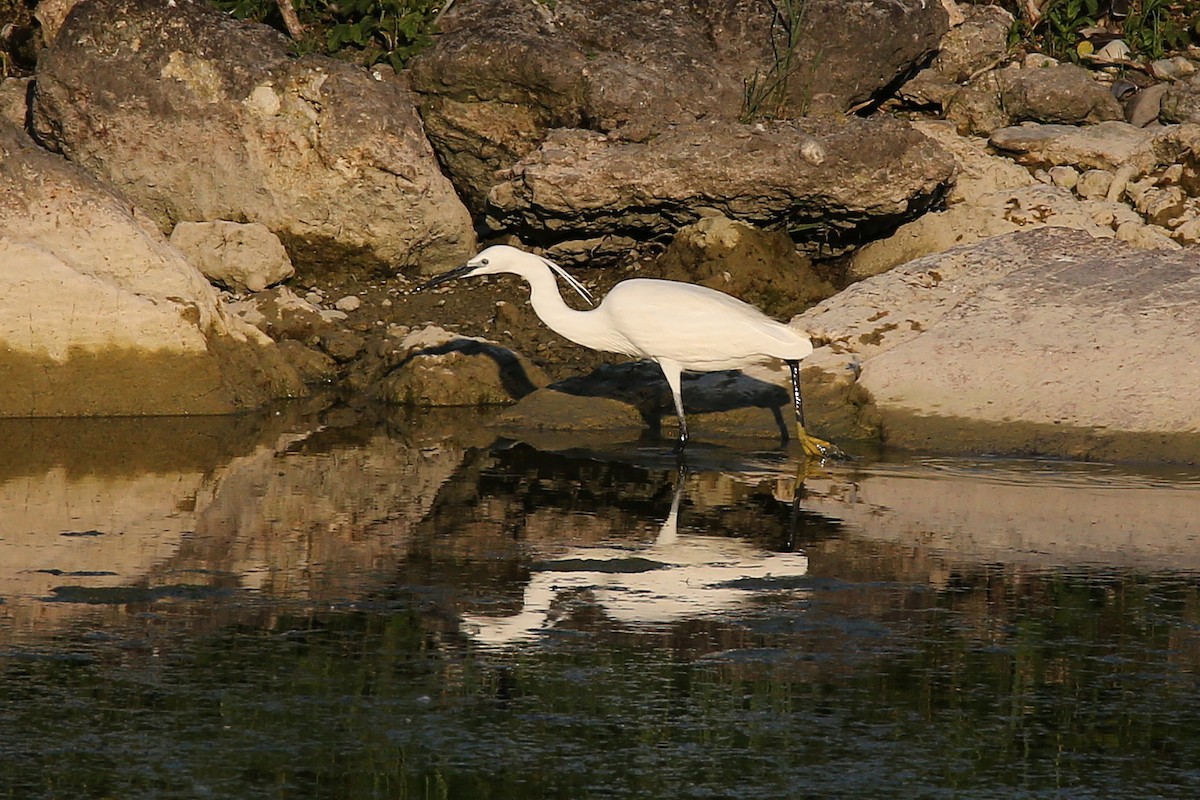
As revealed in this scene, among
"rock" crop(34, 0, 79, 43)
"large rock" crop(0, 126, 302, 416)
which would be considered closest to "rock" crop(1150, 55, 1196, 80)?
"large rock" crop(0, 126, 302, 416)

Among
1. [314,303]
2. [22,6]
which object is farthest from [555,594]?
[22,6]

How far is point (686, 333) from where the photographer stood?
417 inches

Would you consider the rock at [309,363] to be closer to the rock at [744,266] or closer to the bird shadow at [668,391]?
the bird shadow at [668,391]

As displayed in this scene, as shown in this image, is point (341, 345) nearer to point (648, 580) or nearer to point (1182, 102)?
point (648, 580)

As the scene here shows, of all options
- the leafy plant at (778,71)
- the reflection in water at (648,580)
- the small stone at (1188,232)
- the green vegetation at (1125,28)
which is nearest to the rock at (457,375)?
the leafy plant at (778,71)

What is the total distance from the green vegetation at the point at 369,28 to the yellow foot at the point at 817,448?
21.8ft

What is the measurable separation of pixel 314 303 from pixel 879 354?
17.5ft

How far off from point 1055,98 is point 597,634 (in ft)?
39.0

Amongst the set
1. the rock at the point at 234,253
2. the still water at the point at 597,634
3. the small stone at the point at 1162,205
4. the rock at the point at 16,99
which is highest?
the rock at the point at 16,99

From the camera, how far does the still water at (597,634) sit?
4.93 m

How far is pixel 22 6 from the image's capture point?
57.3 feet

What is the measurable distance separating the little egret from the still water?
3.12 ft

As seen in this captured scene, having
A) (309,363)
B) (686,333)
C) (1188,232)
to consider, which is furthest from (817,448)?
(1188,232)

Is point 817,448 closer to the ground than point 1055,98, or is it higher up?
closer to the ground
